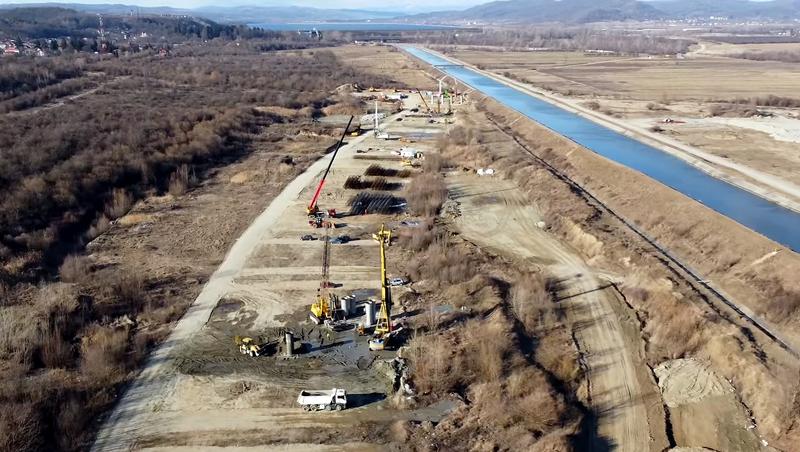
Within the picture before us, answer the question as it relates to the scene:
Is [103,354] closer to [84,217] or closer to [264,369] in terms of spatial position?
[264,369]

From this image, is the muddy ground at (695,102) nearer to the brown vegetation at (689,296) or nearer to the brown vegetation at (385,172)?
the brown vegetation at (689,296)

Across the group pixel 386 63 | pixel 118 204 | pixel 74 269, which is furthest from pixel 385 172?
pixel 386 63

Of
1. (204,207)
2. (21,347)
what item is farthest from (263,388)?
(204,207)

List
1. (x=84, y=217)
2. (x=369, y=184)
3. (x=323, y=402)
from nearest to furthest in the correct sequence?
(x=323, y=402)
(x=84, y=217)
(x=369, y=184)

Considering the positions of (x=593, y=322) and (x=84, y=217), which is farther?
(x=84, y=217)

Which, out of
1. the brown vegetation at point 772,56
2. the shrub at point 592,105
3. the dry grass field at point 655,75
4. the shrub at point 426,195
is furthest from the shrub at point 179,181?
the brown vegetation at point 772,56
